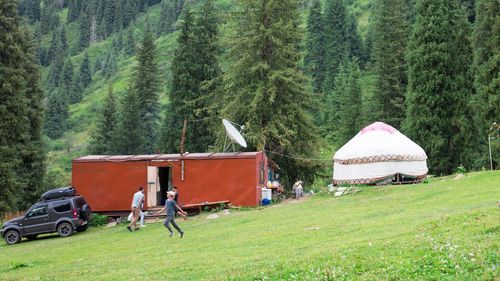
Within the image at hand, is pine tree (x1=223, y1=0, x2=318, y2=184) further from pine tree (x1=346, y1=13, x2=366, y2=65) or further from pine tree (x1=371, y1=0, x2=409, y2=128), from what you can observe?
pine tree (x1=346, y1=13, x2=366, y2=65)

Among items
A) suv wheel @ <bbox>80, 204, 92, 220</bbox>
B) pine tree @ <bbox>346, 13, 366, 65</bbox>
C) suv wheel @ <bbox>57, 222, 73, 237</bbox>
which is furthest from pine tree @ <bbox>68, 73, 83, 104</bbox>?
suv wheel @ <bbox>57, 222, 73, 237</bbox>

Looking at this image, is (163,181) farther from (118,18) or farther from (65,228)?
(118,18)

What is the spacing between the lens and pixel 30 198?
120 ft

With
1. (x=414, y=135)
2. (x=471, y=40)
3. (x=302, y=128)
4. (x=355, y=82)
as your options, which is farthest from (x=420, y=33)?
(x=355, y=82)

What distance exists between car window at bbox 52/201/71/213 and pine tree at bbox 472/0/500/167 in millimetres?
25517

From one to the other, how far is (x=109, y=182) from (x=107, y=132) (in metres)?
29.3

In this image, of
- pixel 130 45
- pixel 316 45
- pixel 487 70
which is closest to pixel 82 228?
pixel 487 70

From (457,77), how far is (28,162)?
29879 mm

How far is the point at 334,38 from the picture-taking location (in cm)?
9081

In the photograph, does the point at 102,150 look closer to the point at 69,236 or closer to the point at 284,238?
the point at 69,236

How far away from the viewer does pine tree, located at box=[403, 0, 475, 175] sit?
38.3m

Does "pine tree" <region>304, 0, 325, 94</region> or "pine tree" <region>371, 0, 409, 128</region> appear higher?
"pine tree" <region>304, 0, 325, 94</region>

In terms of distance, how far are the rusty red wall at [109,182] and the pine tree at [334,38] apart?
60.7 m

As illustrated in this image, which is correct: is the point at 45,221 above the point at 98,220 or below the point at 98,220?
above
